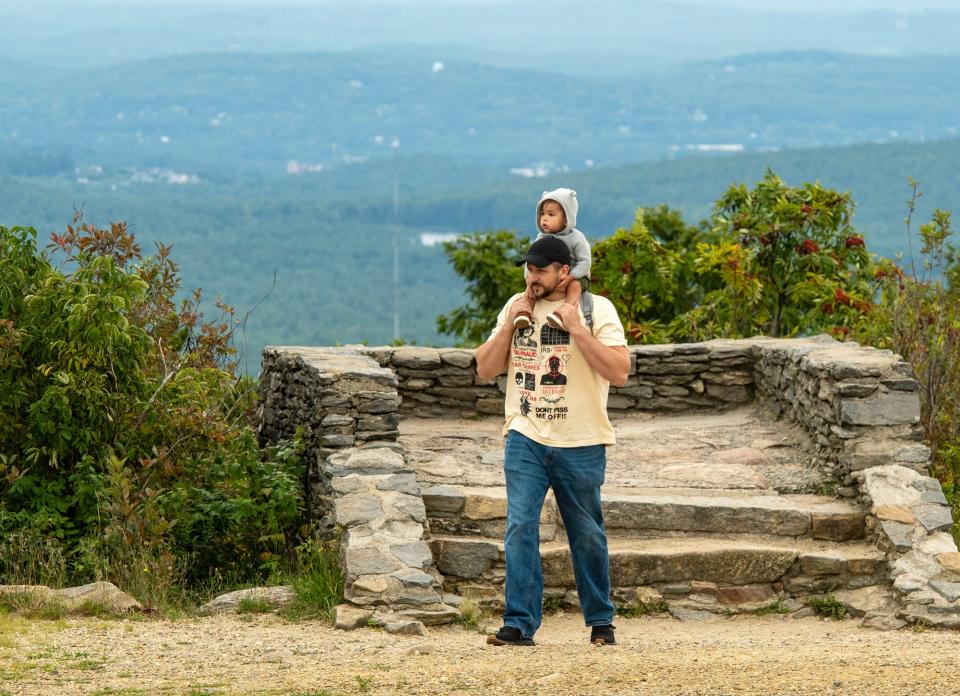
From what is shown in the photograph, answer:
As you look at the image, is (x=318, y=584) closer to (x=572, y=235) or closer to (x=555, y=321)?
(x=555, y=321)

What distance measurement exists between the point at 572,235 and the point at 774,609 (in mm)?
2702

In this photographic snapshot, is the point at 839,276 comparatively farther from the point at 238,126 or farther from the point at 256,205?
the point at 238,126

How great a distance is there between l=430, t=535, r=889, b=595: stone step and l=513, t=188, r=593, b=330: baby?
2051 millimetres

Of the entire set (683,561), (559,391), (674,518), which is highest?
(559,391)

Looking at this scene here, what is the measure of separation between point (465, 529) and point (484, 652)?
2.17m

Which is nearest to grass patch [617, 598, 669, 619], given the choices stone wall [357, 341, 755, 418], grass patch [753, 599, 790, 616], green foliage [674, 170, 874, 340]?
grass patch [753, 599, 790, 616]

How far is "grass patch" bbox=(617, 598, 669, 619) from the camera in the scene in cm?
848

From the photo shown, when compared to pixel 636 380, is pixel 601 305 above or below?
above

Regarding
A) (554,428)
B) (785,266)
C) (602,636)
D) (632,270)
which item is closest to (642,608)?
(602,636)

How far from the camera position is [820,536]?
350 inches

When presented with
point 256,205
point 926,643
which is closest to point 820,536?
point 926,643

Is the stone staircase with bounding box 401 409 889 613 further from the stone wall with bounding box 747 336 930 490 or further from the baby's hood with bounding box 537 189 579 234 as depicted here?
the baby's hood with bounding box 537 189 579 234

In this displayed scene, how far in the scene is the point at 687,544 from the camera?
8.76 m

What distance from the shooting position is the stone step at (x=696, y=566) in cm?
853
